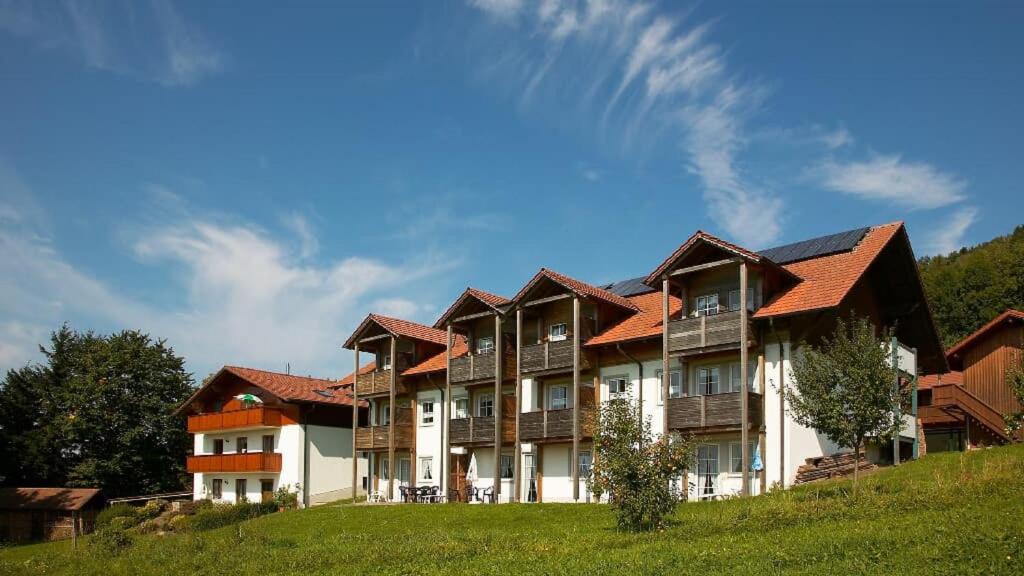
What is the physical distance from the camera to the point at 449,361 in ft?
135

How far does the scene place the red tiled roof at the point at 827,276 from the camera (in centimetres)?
3061

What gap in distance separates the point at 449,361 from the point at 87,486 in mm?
25429

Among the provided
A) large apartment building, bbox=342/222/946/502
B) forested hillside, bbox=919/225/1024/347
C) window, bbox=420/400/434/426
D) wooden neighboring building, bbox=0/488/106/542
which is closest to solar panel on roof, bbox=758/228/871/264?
large apartment building, bbox=342/222/946/502

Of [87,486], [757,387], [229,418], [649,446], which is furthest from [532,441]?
[87,486]

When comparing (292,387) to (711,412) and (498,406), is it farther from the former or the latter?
(711,412)

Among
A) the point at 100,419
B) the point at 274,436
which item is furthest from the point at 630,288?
the point at 100,419

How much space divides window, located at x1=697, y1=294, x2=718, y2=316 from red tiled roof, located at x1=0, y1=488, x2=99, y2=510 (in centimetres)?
3341

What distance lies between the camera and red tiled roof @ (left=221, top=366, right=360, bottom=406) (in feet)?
162

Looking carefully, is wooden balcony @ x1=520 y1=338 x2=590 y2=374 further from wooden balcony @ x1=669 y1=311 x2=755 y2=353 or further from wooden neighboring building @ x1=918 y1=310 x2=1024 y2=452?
wooden neighboring building @ x1=918 y1=310 x2=1024 y2=452

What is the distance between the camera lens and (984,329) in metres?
43.2

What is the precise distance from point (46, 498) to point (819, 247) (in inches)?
1564

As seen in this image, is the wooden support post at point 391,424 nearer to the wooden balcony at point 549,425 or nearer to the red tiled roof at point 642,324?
the wooden balcony at point 549,425

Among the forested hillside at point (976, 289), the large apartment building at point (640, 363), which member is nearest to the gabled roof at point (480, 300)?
the large apartment building at point (640, 363)

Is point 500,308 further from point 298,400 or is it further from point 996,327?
point 996,327
